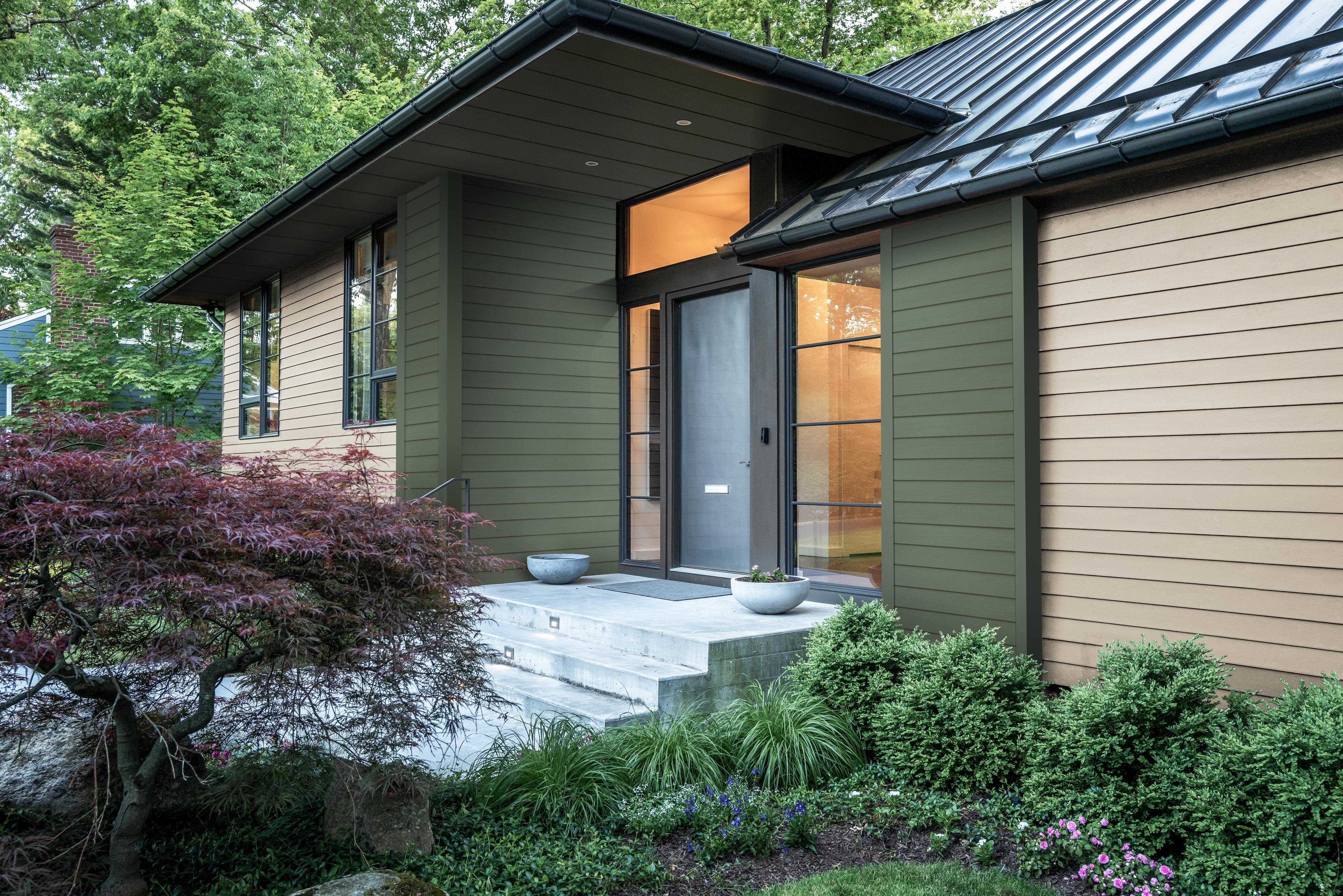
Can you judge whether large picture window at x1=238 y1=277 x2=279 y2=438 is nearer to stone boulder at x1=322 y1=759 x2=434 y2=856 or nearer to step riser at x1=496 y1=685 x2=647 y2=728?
step riser at x1=496 y1=685 x2=647 y2=728

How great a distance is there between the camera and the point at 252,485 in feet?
10.9

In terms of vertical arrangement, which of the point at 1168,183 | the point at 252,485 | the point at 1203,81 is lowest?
the point at 252,485

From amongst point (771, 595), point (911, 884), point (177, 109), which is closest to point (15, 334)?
point (177, 109)

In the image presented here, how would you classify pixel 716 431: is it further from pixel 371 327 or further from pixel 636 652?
pixel 371 327

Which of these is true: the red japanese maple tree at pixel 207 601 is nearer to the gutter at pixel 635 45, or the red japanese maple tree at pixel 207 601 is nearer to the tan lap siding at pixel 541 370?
the gutter at pixel 635 45

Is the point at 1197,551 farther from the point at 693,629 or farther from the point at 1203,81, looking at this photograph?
the point at 693,629

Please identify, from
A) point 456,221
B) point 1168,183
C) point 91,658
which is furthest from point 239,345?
Answer: point 1168,183

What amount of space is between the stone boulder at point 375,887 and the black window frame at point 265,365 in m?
9.07

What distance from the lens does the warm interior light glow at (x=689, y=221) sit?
6844 millimetres

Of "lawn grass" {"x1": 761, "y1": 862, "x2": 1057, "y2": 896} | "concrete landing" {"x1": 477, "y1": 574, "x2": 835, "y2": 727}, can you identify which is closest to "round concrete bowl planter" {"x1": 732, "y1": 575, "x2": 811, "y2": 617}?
"concrete landing" {"x1": 477, "y1": 574, "x2": 835, "y2": 727}

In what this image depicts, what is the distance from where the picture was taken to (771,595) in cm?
542

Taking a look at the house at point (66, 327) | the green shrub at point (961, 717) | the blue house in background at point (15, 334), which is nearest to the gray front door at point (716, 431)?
the green shrub at point (961, 717)

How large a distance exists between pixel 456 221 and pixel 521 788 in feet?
15.3

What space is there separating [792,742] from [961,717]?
730 millimetres
